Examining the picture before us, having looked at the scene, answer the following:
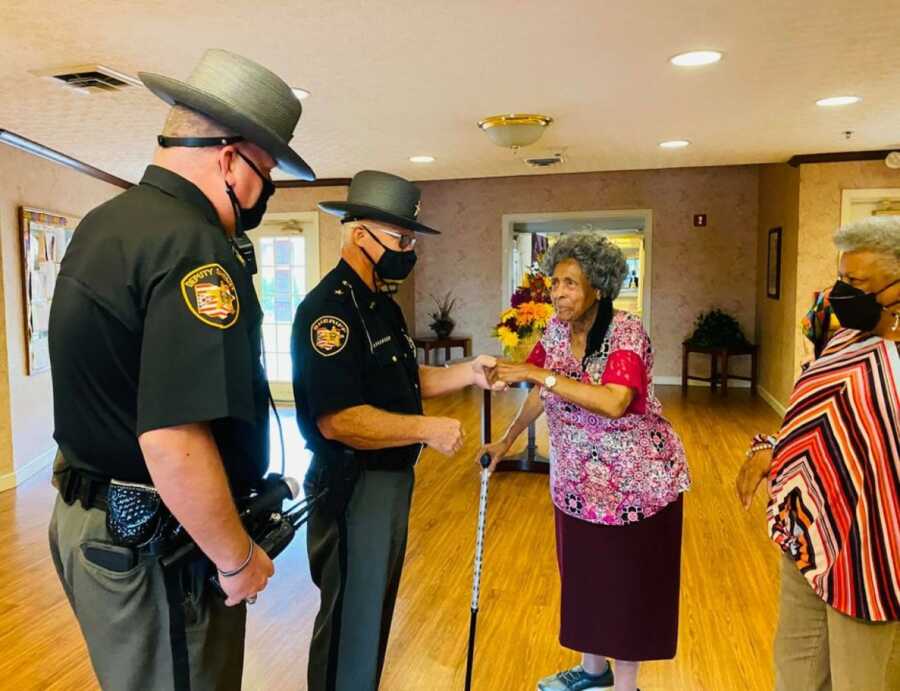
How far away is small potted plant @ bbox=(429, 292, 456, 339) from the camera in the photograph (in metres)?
9.18

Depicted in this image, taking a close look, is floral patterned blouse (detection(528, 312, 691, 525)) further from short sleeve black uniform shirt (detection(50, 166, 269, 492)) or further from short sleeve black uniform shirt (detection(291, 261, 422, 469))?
short sleeve black uniform shirt (detection(50, 166, 269, 492))

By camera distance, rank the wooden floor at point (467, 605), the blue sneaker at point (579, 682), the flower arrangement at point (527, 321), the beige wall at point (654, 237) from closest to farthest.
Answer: the blue sneaker at point (579, 682), the wooden floor at point (467, 605), the flower arrangement at point (527, 321), the beige wall at point (654, 237)

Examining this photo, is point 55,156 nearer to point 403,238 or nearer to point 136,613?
point 403,238

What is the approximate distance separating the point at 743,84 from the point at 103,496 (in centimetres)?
358

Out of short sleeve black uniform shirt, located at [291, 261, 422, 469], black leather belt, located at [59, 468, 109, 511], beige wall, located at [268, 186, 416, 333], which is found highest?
beige wall, located at [268, 186, 416, 333]

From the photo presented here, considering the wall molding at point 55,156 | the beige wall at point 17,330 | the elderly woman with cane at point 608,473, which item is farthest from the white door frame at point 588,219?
the elderly woman with cane at point 608,473

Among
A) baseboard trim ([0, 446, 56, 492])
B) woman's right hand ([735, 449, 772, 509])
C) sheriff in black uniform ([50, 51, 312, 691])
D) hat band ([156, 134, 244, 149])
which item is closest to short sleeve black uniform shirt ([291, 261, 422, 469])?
sheriff in black uniform ([50, 51, 312, 691])

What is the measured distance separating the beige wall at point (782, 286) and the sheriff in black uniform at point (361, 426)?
5276 mm

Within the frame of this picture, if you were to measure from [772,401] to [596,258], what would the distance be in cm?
595

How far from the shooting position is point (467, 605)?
9.80 ft

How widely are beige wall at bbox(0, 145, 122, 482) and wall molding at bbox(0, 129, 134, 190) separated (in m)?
0.05

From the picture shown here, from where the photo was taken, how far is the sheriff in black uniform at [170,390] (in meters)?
1.10

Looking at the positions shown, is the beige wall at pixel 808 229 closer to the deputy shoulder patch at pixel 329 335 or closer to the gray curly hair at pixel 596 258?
the gray curly hair at pixel 596 258

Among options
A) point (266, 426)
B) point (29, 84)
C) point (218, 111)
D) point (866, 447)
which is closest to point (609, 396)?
point (866, 447)
